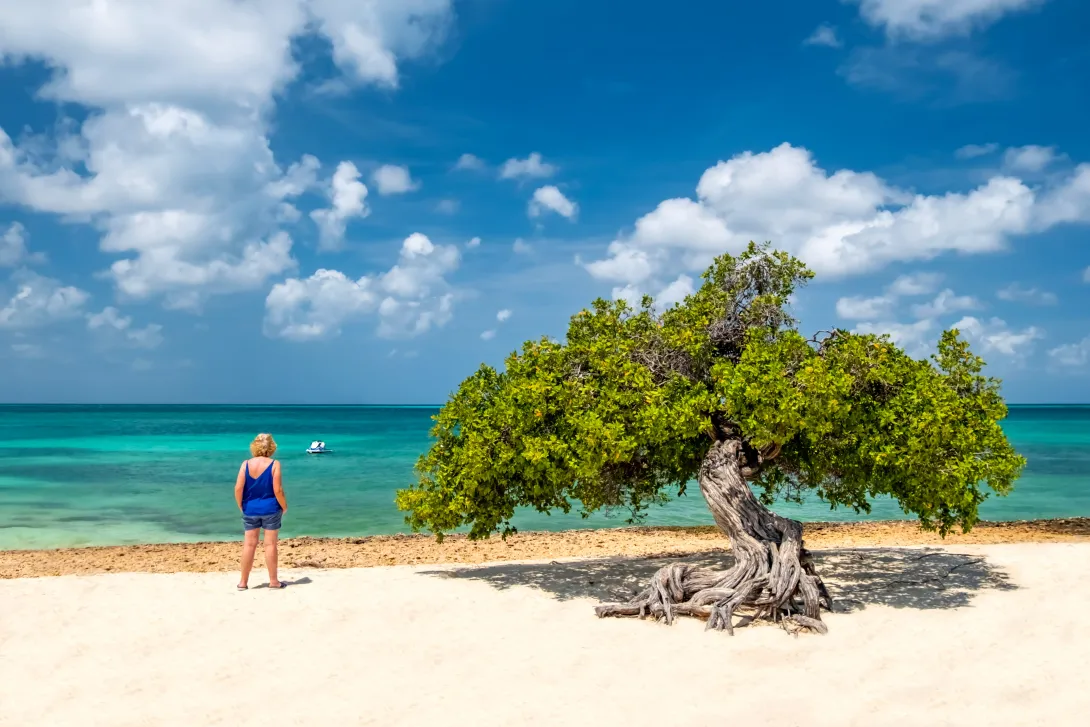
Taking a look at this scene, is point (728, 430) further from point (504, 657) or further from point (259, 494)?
point (259, 494)

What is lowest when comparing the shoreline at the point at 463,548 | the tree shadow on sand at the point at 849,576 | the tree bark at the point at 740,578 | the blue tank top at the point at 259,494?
the shoreline at the point at 463,548

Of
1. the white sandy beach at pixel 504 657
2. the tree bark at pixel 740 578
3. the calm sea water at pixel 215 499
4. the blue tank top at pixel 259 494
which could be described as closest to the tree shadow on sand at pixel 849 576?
the white sandy beach at pixel 504 657

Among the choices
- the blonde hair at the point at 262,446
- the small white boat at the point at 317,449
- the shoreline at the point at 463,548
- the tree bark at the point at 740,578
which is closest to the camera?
the tree bark at the point at 740,578

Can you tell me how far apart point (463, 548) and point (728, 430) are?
8397 millimetres

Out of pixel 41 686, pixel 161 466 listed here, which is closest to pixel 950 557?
pixel 41 686

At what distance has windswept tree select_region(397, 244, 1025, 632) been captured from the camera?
30.3 ft

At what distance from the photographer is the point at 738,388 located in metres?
9.21

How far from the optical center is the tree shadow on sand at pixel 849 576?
10.3m

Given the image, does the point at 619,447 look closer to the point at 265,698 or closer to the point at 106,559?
the point at 265,698

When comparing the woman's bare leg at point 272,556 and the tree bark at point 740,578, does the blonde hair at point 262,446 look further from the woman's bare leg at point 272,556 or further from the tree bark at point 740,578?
the tree bark at point 740,578

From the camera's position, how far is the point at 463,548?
1684 cm

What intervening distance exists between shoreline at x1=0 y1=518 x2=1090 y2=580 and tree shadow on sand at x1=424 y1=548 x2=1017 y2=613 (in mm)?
1643

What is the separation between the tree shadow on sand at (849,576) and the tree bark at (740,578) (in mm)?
736

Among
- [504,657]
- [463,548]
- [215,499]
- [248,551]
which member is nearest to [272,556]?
[248,551]
